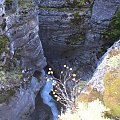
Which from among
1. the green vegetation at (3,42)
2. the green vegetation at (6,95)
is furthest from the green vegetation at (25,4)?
the green vegetation at (6,95)

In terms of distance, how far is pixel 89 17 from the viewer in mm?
20188

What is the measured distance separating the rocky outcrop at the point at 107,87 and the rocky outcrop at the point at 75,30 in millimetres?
8352

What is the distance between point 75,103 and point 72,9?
11.0m

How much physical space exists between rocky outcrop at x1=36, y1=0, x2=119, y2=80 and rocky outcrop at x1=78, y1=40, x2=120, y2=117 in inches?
329

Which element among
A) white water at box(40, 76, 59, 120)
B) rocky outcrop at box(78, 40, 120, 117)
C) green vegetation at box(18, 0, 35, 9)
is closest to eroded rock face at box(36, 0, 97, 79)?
white water at box(40, 76, 59, 120)

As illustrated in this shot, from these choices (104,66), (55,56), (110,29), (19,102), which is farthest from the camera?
(55,56)

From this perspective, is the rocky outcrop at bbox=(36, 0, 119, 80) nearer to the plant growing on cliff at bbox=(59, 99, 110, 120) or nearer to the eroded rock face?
the eroded rock face

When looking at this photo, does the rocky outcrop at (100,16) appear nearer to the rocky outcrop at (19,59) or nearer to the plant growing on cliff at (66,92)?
the plant growing on cliff at (66,92)

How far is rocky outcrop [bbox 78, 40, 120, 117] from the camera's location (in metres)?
10.3

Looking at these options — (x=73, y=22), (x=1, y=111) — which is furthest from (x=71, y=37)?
(x=1, y=111)

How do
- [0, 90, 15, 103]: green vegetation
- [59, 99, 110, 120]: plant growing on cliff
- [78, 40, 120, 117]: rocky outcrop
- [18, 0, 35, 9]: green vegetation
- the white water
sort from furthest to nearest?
the white water → [18, 0, 35, 9]: green vegetation → [0, 90, 15, 103]: green vegetation → [78, 40, 120, 117]: rocky outcrop → [59, 99, 110, 120]: plant growing on cliff

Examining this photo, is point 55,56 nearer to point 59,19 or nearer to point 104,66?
point 59,19

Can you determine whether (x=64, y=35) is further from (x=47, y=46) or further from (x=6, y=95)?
(x=6, y=95)

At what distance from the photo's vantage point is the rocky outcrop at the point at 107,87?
33.9 feet
